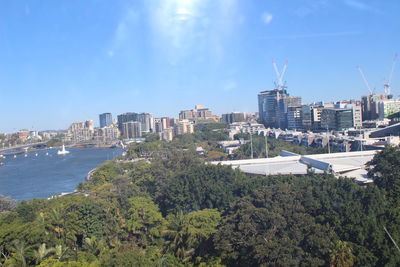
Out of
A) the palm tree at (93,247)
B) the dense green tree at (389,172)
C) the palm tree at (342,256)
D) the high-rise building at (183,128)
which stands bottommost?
the palm tree at (93,247)

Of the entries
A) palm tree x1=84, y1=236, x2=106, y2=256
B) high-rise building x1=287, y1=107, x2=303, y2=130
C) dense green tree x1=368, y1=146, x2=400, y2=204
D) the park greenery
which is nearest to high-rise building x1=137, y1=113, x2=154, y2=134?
high-rise building x1=287, y1=107, x2=303, y2=130

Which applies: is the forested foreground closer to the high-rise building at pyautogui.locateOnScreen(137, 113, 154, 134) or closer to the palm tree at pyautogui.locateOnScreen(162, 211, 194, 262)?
the palm tree at pyautogui.locateOnScreen(162, 211, 194, 262)

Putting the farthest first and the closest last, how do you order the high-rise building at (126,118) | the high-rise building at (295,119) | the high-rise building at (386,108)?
1. the high-rise building at (126,118)
2. the high-rise building at (295,119)
3. the high-rise building at (386,108)

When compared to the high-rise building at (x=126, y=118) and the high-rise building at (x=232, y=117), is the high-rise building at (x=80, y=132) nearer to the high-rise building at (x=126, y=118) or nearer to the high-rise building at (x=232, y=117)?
the high-rise building at (x=126, y=118)

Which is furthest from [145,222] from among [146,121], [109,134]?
[146,121]

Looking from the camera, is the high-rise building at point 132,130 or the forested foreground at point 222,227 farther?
the high-rise building at point 132,130

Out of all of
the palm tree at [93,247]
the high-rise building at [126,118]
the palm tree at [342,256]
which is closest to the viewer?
the palm tree at [342,256]

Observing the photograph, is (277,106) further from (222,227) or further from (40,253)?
(40,253)

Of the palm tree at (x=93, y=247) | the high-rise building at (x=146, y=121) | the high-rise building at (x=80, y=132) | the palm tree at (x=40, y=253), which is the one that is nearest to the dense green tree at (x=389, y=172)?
the palm tree at (x=93, y=247)
